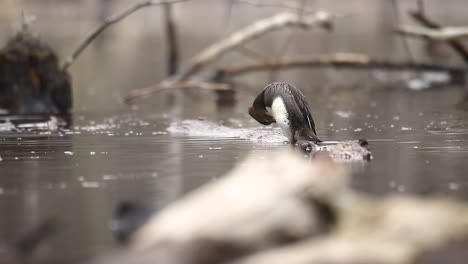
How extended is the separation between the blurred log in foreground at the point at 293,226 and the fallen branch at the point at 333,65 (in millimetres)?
15059

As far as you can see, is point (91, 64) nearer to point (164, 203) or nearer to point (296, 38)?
point (296, 38)

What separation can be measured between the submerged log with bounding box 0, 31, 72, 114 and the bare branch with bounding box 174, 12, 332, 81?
13.6 feet

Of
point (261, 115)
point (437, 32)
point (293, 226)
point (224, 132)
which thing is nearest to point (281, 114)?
point (261, 115)

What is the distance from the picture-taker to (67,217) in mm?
7758

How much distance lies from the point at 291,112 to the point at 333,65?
10217mm

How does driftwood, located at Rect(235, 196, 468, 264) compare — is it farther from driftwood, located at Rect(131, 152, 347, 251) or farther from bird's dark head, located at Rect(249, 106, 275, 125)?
bird's dark head, located at Rect(249, 106, 275, 125)

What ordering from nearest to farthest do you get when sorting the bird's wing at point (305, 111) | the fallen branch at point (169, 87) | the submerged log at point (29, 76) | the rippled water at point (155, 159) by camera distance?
the rippled water at point (155, 159) < the bird's wing at point (305, 111) < the submerged log at point (29, 76) < the fallen branch at point (169, 87)

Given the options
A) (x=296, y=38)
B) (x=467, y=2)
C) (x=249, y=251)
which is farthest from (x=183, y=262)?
(x=467, y=2)

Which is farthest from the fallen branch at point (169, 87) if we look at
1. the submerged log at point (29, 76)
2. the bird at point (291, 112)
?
the bird at point (291, 112)

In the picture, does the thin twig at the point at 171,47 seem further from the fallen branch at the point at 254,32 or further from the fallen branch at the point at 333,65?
the fallen branch at the point at 254,32

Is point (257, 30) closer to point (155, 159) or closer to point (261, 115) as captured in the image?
point (261, 115)

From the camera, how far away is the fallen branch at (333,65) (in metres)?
21.7

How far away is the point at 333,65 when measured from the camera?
22.4 m

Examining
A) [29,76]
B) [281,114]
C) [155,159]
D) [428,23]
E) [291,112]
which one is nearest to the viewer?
[155,159]
